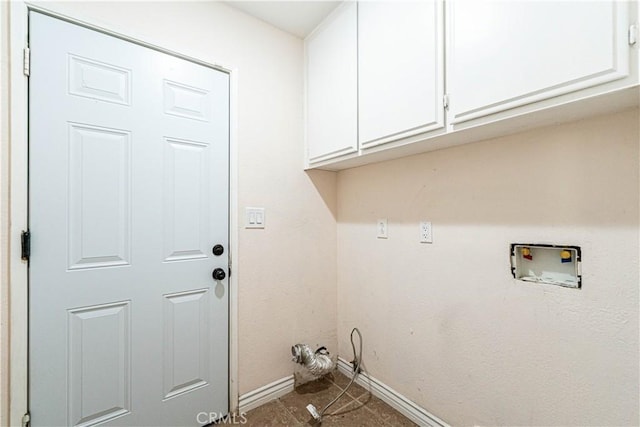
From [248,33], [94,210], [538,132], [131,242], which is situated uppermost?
[248,33]

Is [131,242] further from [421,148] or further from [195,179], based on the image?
[421,148]

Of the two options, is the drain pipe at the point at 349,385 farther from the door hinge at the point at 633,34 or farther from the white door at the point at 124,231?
the door hinge at the point at 633,34

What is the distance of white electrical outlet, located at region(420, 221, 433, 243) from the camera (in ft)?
4.98

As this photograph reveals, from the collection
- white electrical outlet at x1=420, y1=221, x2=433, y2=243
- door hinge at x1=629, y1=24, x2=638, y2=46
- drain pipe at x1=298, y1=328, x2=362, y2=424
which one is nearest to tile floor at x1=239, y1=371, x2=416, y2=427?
drain pipe at x1=298, y1=328, x2=362, y2=424

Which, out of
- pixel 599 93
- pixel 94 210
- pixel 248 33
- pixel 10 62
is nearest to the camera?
pixel 599 93

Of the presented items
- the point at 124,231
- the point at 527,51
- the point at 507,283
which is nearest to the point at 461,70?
the point at 527,51

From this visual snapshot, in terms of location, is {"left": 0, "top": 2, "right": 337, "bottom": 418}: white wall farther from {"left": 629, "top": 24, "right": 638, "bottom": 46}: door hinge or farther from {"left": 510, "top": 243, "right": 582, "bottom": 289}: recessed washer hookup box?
{"left": 629, "top": 24, "right": 638, "bottom": 46}: door hinge

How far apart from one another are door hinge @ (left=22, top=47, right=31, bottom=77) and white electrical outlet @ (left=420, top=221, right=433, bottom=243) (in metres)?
1.90

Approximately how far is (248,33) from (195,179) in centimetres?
97

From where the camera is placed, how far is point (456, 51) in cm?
109

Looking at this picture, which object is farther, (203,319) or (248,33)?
(248,33)

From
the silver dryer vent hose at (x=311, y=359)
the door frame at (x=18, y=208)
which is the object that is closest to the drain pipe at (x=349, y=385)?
the silver dryer vent hose at (x=311, y=359)

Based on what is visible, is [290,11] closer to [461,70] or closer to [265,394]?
[461,70]

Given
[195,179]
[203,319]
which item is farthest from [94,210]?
[203,319]
